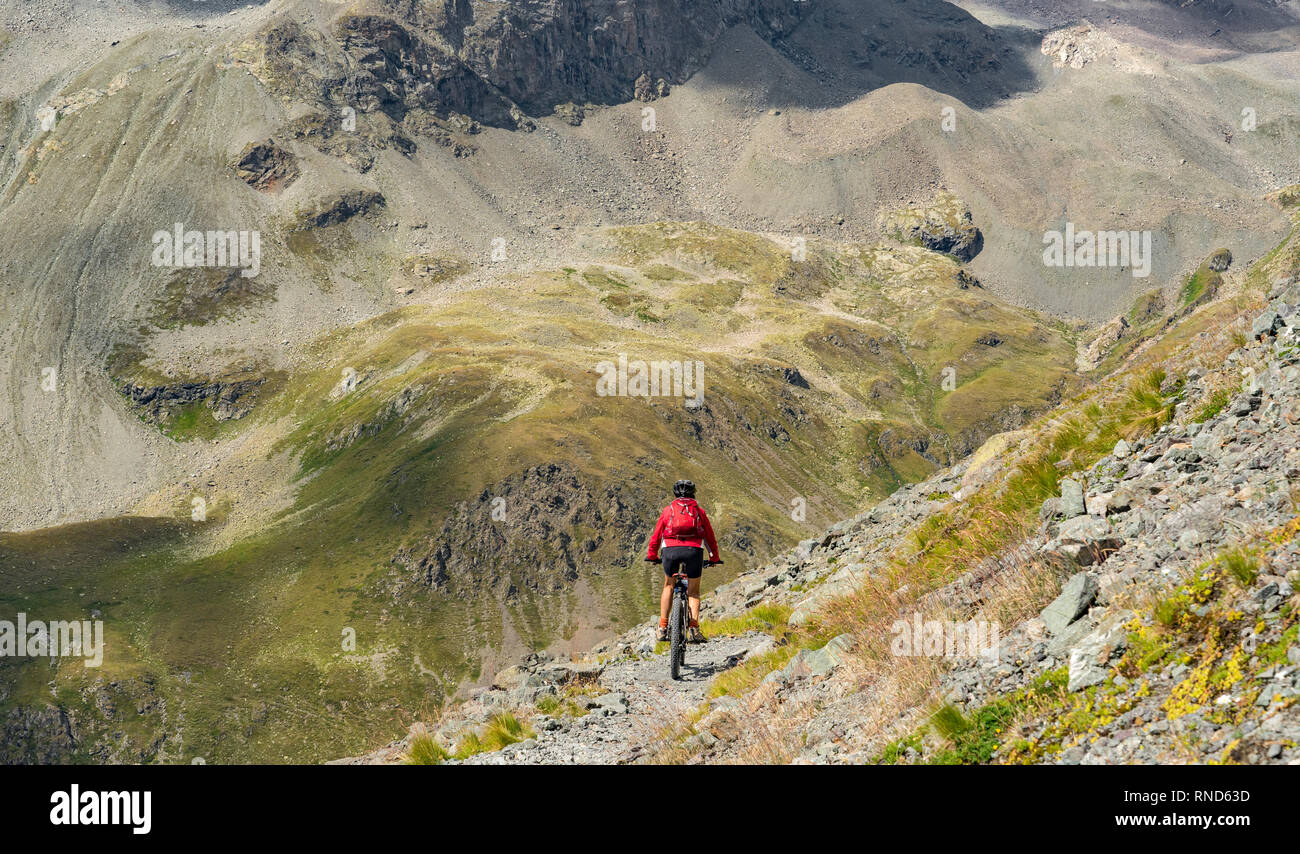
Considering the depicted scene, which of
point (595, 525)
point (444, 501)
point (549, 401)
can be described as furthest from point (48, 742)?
point (549, 401)

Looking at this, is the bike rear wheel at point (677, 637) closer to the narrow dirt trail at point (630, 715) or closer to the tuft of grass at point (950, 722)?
the narrow dirt trail at point (630, 715)

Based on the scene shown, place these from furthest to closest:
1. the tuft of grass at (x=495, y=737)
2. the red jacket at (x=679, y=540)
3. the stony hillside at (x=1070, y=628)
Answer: the red jacket at (x=679, y=540) → the tuft of grass at (x=495, y=737) → the stony hillside at (x=1070, y=628)

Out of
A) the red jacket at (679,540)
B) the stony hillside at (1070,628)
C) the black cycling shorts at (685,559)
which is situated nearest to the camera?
the stony hillside at (1070,628)

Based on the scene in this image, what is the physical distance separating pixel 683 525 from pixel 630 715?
4.10 m

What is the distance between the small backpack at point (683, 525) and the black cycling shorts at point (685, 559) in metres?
0.35

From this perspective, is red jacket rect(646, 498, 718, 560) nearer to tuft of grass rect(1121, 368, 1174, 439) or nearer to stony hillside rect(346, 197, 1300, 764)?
stony hillside rect(346, 197, 1300, 764)

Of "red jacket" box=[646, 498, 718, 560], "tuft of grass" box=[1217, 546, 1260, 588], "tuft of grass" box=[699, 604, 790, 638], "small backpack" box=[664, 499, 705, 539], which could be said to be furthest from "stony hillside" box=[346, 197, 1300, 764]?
"small backpack" box=[664, 499, 705, 539]

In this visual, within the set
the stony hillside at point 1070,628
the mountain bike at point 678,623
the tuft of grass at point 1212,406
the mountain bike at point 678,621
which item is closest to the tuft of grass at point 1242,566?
the stony hillside at point 1070,628

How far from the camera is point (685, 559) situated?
17562 mm

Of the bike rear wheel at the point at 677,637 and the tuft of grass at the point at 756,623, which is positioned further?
the tuft of grass at the point at 756,623

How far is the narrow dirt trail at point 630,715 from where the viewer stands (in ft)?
43.9

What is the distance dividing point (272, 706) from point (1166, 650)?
420ft

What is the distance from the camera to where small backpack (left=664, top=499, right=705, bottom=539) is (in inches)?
704
